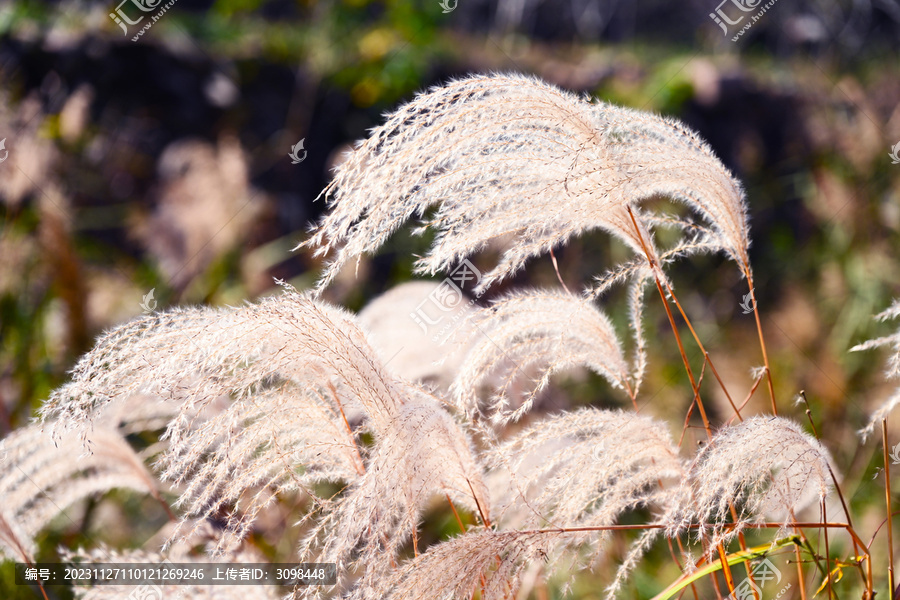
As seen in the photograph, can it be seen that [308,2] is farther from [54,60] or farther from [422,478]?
[422,478]

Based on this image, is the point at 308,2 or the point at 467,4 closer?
the point at 308,2

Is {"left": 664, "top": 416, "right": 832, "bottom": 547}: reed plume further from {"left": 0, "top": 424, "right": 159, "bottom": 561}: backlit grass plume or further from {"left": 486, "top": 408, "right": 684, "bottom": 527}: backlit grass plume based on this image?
{"left": 0, "top": 424, "right": 159, "bottom": 561}: backlit grass plume

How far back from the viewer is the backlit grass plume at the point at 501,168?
1018mm

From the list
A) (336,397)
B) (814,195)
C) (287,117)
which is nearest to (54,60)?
(287,117)

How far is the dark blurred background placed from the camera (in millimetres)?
4145

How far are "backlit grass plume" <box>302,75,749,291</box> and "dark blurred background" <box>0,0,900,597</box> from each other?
2.41m

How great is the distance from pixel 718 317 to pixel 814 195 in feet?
5.46

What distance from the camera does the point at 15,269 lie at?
2.98 meters

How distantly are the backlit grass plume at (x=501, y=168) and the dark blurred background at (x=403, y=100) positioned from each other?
241 cm

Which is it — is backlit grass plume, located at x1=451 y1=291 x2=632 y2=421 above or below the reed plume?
above
